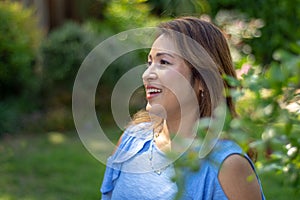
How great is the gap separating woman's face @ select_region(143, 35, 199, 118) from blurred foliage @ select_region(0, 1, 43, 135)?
5.31 metres

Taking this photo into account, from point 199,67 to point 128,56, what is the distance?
247 inches

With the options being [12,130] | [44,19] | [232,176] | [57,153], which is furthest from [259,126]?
[44,19]

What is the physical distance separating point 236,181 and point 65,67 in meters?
6.34

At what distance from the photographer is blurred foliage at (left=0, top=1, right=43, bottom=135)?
7.43 metres

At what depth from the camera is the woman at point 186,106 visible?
84.1 inches

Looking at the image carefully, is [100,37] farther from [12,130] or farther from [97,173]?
[97,173]

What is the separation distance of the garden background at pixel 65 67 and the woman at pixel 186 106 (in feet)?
1.46

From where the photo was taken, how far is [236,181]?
212cm

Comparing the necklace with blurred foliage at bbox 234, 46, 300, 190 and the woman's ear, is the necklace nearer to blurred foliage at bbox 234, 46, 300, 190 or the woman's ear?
the woman's ear

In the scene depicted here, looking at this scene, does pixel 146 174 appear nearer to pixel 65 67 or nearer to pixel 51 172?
pixel 51 172

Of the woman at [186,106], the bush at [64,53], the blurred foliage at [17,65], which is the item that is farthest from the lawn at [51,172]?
the woman at [186,106]

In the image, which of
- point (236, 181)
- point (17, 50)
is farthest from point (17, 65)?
point (236, 181)

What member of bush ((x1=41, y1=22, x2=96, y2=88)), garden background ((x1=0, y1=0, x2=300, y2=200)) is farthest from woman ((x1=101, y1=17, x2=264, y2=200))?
bush ((x1=41, y1=22, x2=96, y2=88))

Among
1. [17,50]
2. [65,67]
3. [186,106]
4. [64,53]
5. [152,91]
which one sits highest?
[152,91]
